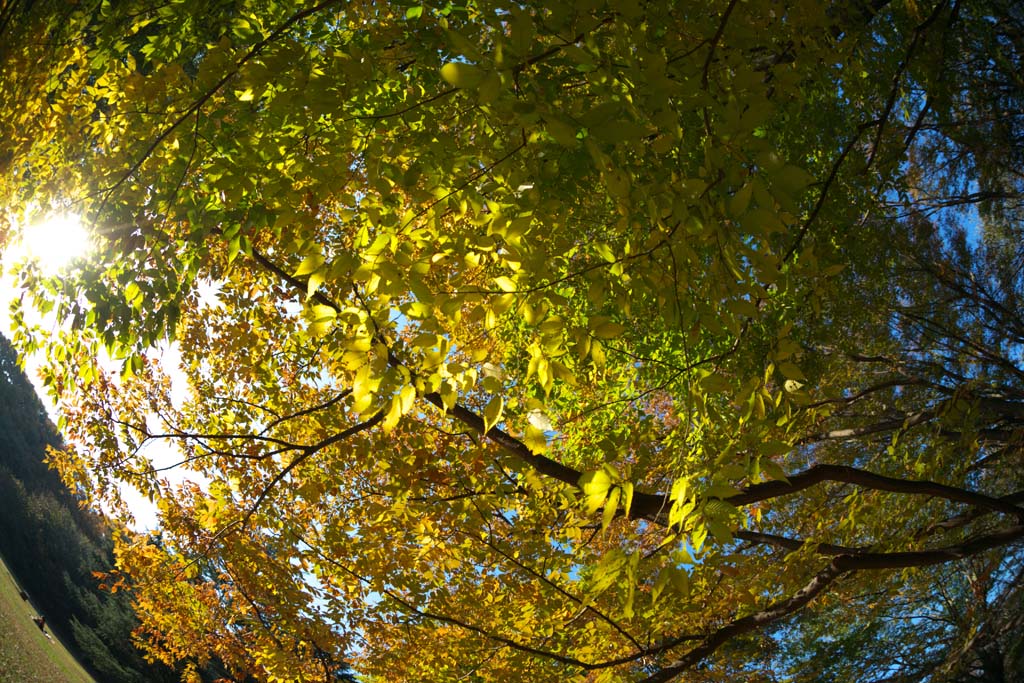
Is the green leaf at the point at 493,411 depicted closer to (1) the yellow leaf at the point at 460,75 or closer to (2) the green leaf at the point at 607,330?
(2) the green leaf at the point at 607,330

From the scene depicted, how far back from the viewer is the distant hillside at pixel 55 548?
1000cm

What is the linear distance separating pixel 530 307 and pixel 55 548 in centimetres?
1222

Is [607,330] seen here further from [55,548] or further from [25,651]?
[55,548]

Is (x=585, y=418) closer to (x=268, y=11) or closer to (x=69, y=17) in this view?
(x=268, y=11)

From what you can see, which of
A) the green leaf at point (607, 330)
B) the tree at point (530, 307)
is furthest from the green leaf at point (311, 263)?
the green leaf at point (607, 330)

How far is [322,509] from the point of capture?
5.42 m

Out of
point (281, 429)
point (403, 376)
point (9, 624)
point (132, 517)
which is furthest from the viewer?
point (9, 624)

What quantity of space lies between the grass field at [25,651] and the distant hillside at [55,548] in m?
0.39

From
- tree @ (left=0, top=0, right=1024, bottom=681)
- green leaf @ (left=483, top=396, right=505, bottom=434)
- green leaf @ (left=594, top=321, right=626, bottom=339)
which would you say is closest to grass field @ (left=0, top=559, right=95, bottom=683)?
tree @ (left=0, top=0, right=1024, bottom=681)

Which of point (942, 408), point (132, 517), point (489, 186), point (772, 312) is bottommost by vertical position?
point (132, 517)

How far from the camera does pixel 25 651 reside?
9320 mm

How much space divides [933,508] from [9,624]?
10835 mm

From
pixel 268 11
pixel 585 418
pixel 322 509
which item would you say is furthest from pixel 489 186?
pixel 322 509

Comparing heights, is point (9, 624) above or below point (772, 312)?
below
